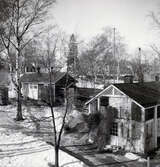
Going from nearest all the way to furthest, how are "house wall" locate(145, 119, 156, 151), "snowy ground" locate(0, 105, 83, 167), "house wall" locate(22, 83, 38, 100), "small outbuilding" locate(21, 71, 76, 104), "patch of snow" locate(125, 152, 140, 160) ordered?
"snowy ground" locate(0, 105, 83, 167) → "patch of snow" locate(125, 152, 140, 160) → "house wall" locate(145, 119, 156, 151) → "small outbuilding" locate(21, 71, 76, 104) → "house wall" locate(22, 83, 38, 100)

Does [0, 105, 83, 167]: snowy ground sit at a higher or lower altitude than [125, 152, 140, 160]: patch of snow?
higher

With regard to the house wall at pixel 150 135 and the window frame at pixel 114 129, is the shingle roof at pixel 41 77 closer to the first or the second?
the window frame at pixel 114 129

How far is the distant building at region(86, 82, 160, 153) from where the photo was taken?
1405cm

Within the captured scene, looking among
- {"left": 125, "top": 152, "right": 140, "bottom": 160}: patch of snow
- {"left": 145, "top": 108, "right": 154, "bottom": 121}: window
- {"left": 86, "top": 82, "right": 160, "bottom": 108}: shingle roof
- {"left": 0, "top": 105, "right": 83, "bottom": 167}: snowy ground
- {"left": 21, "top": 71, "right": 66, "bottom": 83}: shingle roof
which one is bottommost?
{"left": 125, "top": 152, "right": 140, "bottom": 160}: patch of snow

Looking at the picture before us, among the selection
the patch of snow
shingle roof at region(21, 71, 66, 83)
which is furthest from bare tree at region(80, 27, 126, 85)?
the patch of snow

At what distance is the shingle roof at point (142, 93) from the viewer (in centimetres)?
1446

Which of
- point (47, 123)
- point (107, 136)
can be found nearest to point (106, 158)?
point (107, 136)

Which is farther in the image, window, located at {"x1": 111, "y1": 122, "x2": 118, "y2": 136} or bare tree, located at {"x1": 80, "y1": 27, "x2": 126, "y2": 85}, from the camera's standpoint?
bare tree, located at {"x1": 80, "y1": 27, "x2": 126, "y2": 85}

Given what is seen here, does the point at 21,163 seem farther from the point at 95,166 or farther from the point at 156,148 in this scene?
the point at 156,148

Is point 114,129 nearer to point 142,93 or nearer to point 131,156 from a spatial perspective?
point 131,156

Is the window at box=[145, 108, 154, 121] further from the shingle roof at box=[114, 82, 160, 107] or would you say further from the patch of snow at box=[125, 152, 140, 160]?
the patch of snow at box=[125, 152, 140, 160]

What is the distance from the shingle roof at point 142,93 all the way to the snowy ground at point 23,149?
6.30m

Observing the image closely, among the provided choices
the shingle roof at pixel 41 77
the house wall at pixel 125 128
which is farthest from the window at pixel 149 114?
the shingle roof at pixel 41 77

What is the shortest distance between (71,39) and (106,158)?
8.07 metres
